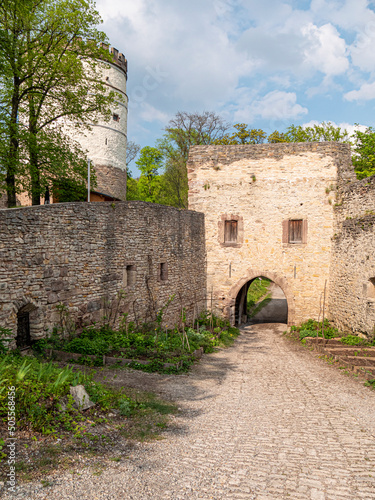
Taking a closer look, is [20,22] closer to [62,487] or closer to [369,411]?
[62,487]

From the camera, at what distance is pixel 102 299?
9734mm

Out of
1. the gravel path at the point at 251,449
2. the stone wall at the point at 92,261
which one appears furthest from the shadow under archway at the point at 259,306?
the gravel path at the point at 251,449

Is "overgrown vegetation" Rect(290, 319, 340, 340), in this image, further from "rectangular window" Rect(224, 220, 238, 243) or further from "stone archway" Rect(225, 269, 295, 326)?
"rectangular window" Rect(224, 220, 238, 243)

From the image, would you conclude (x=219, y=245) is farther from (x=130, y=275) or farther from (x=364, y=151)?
(x=364, y=151)

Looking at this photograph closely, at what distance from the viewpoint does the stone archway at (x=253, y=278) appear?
15.2 meters

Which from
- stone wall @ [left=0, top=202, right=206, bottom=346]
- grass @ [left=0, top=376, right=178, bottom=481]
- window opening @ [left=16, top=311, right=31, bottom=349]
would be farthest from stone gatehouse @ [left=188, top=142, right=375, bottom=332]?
grass @ [left=0, top=376, right=178, bottom=481]

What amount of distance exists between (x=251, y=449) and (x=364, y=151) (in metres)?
22.7

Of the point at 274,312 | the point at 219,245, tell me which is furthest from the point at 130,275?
the point at 274,312

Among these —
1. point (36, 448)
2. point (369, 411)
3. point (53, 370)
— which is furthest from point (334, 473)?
point (53, 370)

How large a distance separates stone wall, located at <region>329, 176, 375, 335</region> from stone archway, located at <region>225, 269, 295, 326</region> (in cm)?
156

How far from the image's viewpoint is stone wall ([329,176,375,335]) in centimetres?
1175

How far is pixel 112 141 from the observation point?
2250cm

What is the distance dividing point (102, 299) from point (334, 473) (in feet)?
22.2

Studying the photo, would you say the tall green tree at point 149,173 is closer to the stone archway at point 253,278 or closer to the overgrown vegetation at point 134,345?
the stone archway at point 253,278
